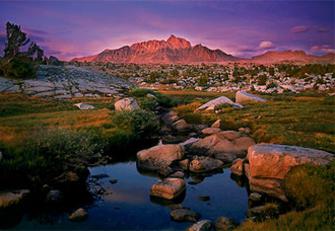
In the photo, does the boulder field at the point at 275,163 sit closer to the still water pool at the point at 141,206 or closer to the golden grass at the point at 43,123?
the still water pool at the point at 141,206

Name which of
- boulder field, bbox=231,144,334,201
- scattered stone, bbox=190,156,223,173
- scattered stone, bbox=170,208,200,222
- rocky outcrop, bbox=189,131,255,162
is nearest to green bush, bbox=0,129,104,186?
scattered stone, bbox=190,156,223,173

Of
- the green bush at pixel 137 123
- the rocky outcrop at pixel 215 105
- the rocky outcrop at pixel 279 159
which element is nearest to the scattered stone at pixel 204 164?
the rocky outcrop at pixel 279 159

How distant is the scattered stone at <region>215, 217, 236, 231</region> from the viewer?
16.6m

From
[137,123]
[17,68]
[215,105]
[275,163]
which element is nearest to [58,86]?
[17,68]

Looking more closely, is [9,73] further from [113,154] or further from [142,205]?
[142,205]

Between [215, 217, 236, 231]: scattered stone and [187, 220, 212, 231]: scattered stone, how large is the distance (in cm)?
45

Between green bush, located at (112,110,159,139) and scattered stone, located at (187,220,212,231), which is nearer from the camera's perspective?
scattered stone, located at (187,220,212,231)

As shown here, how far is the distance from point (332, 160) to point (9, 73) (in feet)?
195

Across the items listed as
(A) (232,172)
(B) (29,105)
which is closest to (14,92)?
(B) (29,105)

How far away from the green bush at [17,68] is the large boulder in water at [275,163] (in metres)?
54.1

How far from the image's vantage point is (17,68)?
6581 centimetres

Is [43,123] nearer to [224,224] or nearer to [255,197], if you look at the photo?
[255,197]

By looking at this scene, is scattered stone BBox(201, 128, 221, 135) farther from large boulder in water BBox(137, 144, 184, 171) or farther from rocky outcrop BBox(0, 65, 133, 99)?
rocky outcrop BBox(0, 65, 133, 99)

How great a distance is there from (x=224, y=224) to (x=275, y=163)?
6.15 metres
